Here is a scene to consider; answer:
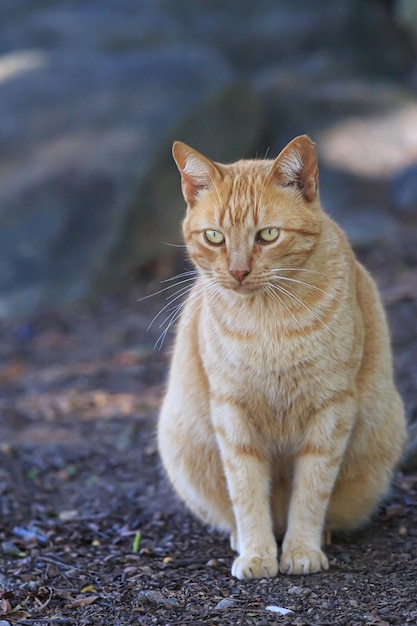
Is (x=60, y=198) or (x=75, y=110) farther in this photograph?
(x=75, y=110)

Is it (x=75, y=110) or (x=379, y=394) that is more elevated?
(x=75, y=110)

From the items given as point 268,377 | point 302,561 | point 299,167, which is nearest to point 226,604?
point 302,561

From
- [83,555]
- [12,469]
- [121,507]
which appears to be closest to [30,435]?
[12,469]

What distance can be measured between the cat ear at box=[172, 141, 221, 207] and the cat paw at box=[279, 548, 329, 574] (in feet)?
5.03

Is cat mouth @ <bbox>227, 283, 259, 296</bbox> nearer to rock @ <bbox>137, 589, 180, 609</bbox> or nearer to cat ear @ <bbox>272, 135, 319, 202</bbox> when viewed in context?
cat ear @ <bbox>272, 135, 319, 202</bbox>

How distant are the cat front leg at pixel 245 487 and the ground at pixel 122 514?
174 mm

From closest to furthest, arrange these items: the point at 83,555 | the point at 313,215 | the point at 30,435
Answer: the point at 313,215, the point at 83,555, the point at 30,435

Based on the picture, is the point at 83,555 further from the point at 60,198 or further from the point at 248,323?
the point at 60,198

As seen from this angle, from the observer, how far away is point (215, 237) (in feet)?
11.8

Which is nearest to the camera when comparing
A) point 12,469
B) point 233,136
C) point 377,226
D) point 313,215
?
point 313,215

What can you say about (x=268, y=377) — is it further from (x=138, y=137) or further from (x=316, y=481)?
(x=138, y=137)

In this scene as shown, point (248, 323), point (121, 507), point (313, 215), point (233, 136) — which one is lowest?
point (121, 507)

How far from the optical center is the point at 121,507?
16.2 feet

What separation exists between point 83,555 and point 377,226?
5556 mm
